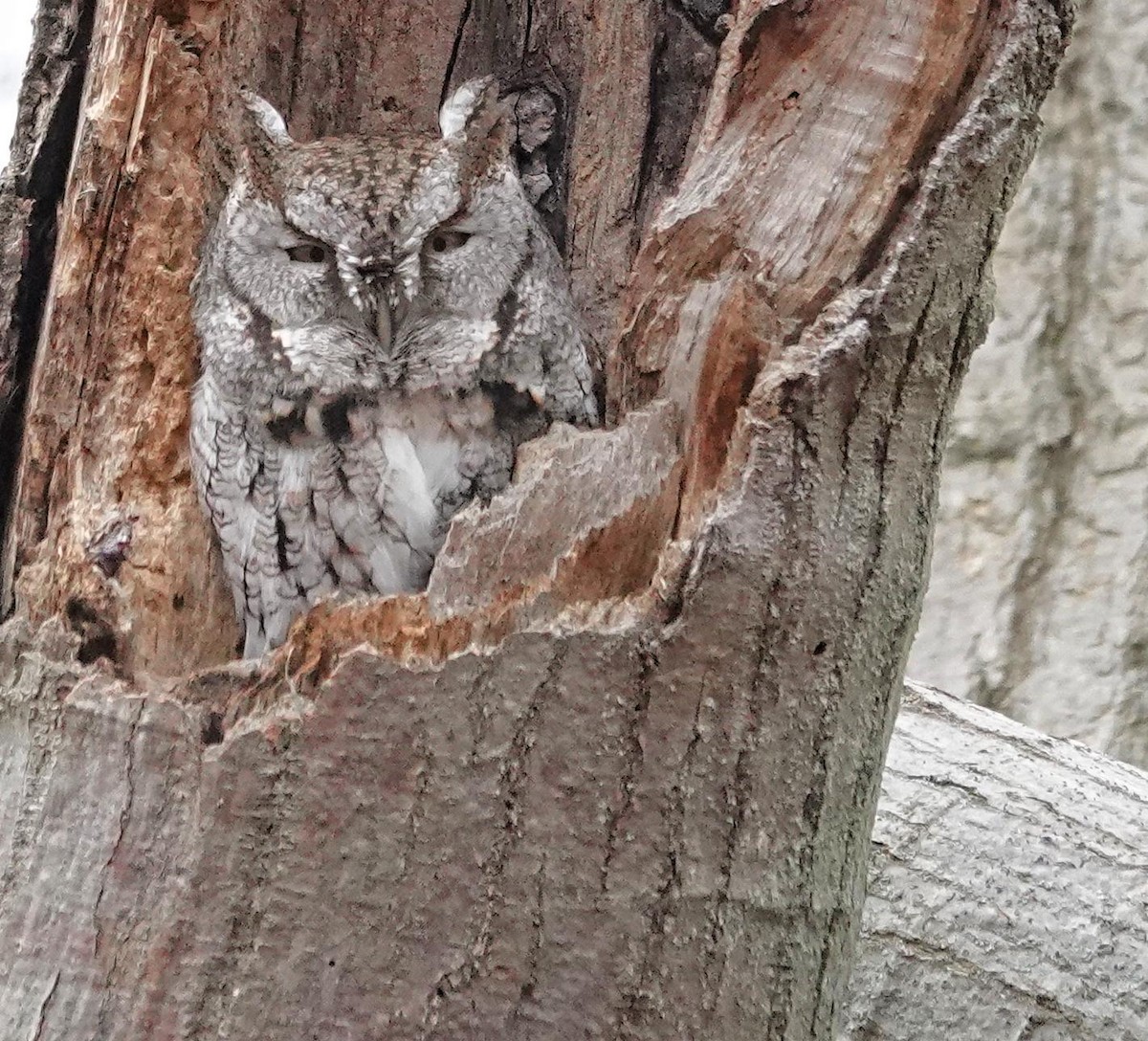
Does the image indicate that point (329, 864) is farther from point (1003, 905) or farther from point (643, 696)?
point (1003, 905)

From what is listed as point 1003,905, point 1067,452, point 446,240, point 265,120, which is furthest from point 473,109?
point 1067,452

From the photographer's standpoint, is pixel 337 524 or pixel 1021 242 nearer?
pixel 337 524

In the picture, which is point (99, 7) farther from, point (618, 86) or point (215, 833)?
point (215, 833)

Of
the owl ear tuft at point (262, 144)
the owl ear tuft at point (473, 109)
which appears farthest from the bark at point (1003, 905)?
the owl ear tuft at point (262, 144)

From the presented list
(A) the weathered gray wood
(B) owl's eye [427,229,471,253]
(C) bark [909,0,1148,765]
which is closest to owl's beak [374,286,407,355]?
(B) owl's eye [427,229,471,253]

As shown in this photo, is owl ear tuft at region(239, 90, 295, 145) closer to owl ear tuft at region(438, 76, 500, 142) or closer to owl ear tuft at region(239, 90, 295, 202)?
owl ear tuft at region(239, 90, 295, 202)

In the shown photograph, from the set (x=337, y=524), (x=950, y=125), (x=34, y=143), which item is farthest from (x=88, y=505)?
(x=950, y=125)
